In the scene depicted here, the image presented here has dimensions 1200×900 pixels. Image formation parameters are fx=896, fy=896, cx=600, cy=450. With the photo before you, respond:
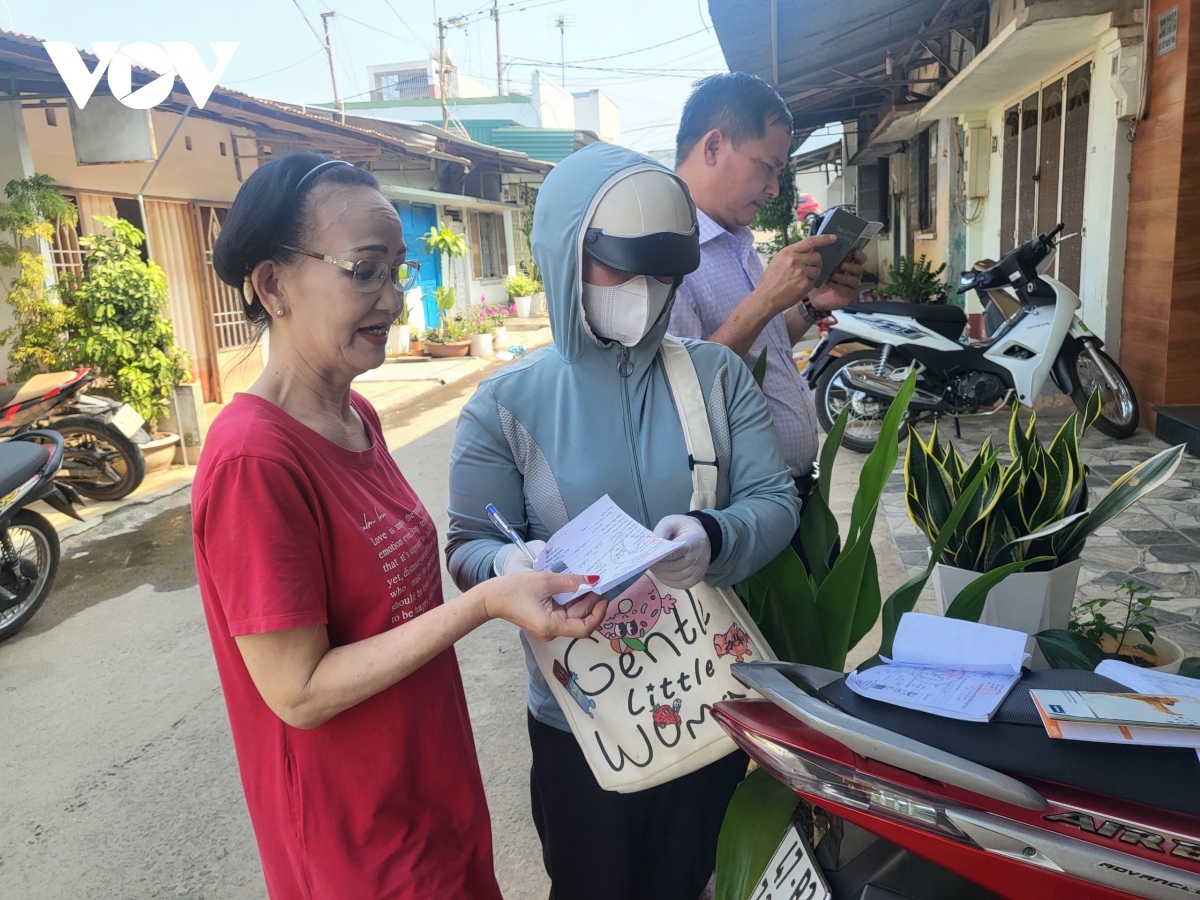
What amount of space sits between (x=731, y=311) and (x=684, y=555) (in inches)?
35.9

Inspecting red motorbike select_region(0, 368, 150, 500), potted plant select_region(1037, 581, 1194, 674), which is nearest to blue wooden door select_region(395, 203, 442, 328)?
red motorbike select_region(0, 368, 150, 500)

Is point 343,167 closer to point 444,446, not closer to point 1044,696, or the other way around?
point 1044,696

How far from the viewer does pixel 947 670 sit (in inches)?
45.5

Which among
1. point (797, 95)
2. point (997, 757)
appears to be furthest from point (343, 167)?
point (797, 95)

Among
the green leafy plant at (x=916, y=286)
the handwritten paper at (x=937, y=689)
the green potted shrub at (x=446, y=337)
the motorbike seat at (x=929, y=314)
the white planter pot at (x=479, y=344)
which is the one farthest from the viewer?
the white planter pot at (x=479, y=344)

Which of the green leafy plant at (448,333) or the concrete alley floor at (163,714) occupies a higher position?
the green leafy plant at (448,333)

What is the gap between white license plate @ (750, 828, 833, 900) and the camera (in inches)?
46.6

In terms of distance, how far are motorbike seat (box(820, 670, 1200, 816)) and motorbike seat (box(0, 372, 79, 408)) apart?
19.1 feet

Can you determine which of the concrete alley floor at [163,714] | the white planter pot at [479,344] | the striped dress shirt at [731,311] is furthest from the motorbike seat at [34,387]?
the white planter pot at [479,344]

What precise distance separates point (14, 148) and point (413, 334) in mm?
8232

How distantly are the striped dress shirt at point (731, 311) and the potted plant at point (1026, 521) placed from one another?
0.94ft

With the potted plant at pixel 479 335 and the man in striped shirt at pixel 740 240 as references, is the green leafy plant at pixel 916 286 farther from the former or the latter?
the man in striped shirt at pixel 740 240

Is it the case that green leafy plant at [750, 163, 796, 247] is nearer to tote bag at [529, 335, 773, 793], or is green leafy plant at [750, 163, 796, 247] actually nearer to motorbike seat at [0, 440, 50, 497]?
motorbike seat at [0, 440, 50, 497]

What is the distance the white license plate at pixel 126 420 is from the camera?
6.29 m
